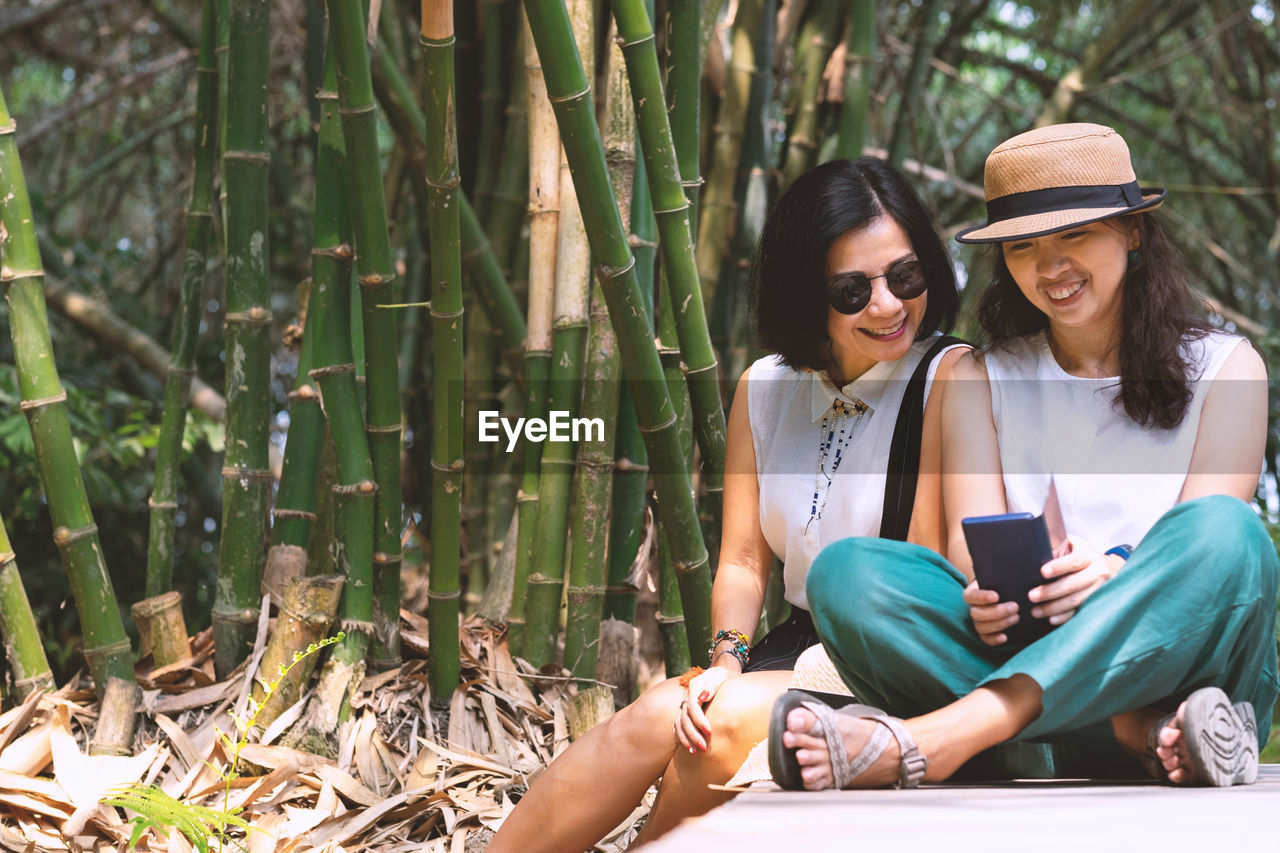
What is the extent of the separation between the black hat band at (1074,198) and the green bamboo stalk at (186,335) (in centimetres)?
124

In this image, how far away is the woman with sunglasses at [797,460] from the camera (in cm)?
129

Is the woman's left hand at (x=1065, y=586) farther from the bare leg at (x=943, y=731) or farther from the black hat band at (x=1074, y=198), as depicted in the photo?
the black hat band at (x=1074, y=198)

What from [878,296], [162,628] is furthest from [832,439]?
[162,628]

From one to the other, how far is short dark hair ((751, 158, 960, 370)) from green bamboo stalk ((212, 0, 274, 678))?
74 cm

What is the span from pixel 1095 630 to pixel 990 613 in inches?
3.6

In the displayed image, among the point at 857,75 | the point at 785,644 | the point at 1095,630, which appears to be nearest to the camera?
the point at 1095,630

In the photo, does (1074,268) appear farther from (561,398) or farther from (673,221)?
(561,398)

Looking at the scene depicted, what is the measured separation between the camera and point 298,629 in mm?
1648

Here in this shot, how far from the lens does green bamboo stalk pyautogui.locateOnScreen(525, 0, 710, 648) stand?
4.53 feet

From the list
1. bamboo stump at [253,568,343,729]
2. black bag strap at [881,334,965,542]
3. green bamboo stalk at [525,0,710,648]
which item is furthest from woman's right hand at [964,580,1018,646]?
bamboo stump at [253,568,343,729]

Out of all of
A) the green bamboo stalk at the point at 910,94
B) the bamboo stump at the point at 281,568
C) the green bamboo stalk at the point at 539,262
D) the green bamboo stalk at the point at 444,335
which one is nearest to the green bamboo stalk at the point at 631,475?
the green bamboo stalk at the point at 539,262

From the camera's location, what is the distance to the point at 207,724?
1655 mm

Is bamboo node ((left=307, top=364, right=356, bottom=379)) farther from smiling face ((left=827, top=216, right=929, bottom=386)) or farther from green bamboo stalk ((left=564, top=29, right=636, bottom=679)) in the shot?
smiling face ((left=827, top=216, right=929, bottom=386))

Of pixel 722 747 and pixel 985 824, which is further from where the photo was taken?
pixel 722 747
